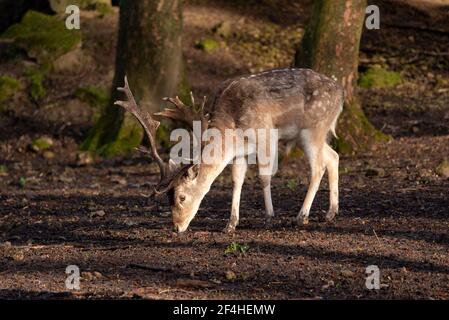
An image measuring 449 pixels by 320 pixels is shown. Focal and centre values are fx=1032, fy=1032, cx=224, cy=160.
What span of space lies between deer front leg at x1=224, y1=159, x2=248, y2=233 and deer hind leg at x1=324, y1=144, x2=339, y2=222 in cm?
86

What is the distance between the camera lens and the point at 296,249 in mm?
8609

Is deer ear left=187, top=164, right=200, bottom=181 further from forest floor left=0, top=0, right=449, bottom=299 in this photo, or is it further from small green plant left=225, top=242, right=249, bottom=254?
small green plant left=225, top=242, right=249, bottom=254

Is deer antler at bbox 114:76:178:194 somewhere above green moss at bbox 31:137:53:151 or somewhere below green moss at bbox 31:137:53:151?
above

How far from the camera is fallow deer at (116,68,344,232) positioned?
31.4ft

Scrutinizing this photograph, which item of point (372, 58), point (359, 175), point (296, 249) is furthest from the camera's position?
point (372, 58)

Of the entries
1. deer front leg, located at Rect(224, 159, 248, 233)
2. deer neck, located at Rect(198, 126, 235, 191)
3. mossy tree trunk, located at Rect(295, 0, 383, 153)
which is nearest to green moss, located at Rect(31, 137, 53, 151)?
mossy tree trunk, located at Rect(295, 0, 383, 153)

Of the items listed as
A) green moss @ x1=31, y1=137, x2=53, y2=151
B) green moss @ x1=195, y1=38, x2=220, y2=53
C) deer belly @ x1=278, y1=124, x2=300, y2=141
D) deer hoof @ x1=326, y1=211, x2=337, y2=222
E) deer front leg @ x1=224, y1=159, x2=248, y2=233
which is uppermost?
green moss @ x1=195, y1=38, x2=220, y2=53

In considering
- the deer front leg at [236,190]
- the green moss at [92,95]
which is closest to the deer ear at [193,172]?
the deer front leg at [236,190]

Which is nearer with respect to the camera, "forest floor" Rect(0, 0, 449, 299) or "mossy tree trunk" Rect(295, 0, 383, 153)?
"forest floor" Rect(0, 0, 449, 299)

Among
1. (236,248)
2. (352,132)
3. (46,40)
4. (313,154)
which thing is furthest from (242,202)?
(46,40)

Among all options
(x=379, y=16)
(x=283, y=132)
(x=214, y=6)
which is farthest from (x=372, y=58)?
(x=283, y=132)

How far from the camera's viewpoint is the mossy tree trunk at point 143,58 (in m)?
14.4

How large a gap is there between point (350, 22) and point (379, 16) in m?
4.75
